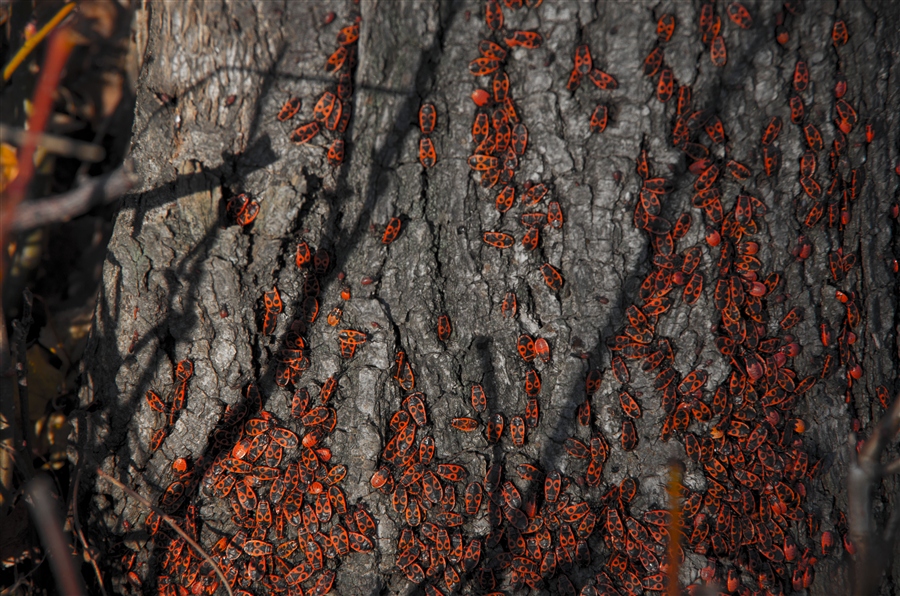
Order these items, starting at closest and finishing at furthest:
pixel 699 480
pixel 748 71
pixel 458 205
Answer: pixel 748 71 → pixel 458 205 → pixel 699 480

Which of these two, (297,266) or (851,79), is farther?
→ (297,266)

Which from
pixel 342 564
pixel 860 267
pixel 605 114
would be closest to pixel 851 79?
pixel 860 267

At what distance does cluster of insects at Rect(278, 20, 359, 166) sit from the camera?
2514mm

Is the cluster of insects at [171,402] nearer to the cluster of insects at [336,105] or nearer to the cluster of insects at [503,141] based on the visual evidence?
the cluster of insects at [336,105]

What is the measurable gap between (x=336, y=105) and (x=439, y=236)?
2.30 feet

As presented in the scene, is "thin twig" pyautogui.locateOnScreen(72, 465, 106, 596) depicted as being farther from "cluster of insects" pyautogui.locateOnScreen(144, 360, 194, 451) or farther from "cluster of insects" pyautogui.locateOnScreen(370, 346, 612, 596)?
"cluster of insects" pyautogui.locateOnScreen(370, 346, 612, 596)

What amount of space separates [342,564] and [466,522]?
637 millimetres

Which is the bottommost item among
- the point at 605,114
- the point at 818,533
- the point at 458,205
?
the point at 818,533

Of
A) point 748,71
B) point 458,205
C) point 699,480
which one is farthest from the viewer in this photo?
point 699,480

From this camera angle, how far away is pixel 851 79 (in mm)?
2520

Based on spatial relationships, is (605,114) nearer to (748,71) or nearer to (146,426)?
(748,71)

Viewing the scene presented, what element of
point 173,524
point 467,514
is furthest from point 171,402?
point 467,514

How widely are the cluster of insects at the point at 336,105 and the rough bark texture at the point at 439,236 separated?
0.04 meters

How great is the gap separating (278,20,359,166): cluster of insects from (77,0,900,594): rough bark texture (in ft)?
0.12
